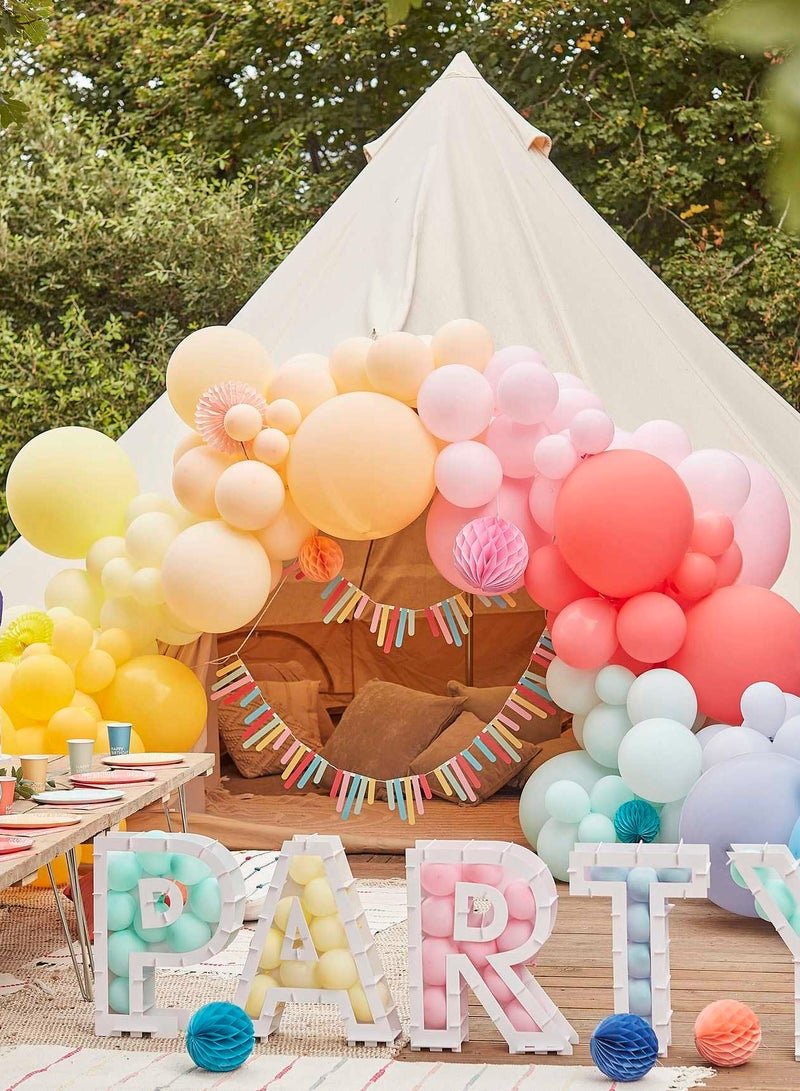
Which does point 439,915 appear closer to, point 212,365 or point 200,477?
point 200,477

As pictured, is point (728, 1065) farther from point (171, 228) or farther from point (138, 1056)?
point (171, 228)

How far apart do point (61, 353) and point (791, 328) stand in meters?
5.06

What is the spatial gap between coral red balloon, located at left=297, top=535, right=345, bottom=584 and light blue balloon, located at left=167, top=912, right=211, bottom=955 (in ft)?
5.47

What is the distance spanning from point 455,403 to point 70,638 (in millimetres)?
1393

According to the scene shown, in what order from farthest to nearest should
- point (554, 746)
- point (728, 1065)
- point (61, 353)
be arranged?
point (61, 353)
point (554, 746)
point (728, 1065)

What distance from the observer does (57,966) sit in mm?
3416

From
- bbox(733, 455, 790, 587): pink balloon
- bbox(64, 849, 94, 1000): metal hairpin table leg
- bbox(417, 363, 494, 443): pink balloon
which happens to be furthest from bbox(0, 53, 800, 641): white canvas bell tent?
bbox(64, 849, 94, 1000): metal hairpin table leg

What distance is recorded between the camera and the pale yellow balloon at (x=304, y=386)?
13.8ft

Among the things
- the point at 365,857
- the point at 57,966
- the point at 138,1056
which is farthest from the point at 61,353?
the point at 138,1056

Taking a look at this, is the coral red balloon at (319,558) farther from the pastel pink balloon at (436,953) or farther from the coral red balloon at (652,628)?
the pastel pink balloon at (436,953)

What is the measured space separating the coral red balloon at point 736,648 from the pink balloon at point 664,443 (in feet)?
1.54

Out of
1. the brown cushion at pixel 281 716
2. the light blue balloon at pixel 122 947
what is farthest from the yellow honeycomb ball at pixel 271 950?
the brown cushion at pixel 281 716

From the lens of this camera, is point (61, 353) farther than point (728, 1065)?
Yes

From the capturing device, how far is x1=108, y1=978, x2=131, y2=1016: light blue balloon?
2.85 m
